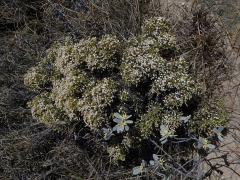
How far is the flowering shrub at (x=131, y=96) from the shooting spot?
9.89 ft

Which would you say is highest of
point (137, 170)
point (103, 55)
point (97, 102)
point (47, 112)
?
point (103, 55)

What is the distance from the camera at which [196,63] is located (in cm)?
353

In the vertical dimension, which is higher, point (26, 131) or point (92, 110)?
point (92, 110)

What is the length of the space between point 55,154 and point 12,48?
1131mm

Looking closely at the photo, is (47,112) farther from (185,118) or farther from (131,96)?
(185,118)

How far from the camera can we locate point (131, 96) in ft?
10.0

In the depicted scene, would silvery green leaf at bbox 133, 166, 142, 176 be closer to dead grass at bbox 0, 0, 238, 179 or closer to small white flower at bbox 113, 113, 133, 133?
dead grass at bbox 0, 0, 238, 179

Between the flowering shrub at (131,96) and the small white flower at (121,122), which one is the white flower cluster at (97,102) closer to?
the flowering shrub at (131,96)

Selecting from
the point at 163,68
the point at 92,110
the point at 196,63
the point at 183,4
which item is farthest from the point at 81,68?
the point at 183,4

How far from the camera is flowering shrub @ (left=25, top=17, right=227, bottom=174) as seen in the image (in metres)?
3.02

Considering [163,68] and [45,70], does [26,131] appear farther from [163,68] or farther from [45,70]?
[163,68]

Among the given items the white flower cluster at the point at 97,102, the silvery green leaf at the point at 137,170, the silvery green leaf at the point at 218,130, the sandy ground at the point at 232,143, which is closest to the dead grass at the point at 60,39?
the sandy ground at the point at 232,143

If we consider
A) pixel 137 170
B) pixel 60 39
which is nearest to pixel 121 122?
pixel 137 170

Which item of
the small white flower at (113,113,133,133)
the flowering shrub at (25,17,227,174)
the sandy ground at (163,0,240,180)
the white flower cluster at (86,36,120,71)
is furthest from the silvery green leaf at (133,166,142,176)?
the white flower cluster at (86,36,120,71)
